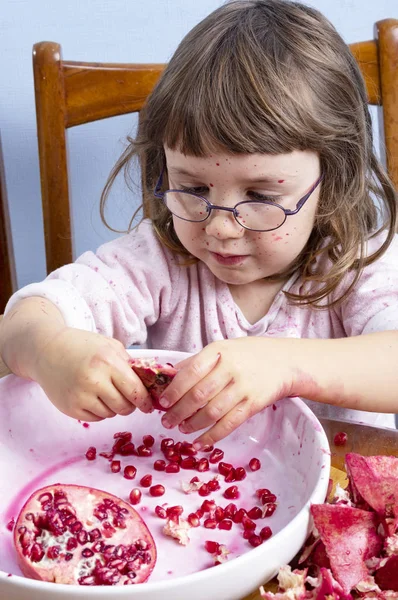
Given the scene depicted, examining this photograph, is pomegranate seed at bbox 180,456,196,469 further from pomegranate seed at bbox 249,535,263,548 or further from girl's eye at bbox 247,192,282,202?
girl's eye at bbox 247,192,282,202

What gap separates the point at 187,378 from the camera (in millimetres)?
879

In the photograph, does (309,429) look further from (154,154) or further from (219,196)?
(154,154)

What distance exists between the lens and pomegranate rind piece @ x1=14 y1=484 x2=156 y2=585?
720 mm

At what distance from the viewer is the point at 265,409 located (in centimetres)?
99

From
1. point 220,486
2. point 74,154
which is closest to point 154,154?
point 220,486

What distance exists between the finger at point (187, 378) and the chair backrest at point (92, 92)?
2.83 ft

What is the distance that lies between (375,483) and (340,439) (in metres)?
0.21

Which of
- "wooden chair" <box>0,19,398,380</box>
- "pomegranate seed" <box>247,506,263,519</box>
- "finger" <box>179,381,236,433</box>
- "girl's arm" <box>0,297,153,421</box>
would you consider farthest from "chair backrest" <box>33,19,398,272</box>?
"pomegranate seed" <box>247,506,263,519</box>

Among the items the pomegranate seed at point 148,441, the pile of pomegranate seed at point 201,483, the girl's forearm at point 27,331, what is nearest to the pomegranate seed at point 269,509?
the pile of pomegranate seed at point 201,483

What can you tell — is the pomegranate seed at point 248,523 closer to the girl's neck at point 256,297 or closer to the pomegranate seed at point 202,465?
the pomegranate seed at point 202,465

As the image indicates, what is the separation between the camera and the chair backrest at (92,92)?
153 centimetres

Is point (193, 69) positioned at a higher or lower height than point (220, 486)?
higher

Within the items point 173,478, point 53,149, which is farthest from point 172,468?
point 53,149

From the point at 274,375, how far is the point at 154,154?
534mm
